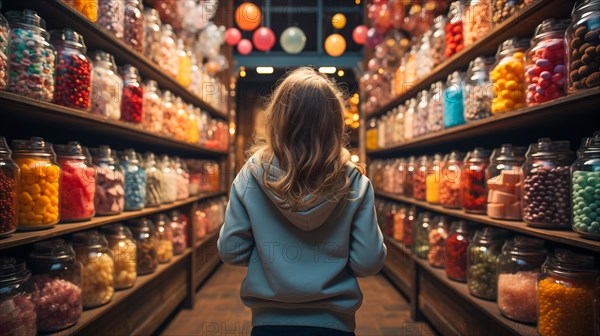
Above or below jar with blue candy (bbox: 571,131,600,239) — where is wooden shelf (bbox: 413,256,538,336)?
below

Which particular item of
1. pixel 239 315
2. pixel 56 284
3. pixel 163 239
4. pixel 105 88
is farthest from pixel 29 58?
pixel 239 315

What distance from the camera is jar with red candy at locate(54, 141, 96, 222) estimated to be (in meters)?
1.66

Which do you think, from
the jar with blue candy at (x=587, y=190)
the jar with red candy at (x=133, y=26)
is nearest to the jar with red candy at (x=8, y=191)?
the jar with red candy at (x=133, y=26)

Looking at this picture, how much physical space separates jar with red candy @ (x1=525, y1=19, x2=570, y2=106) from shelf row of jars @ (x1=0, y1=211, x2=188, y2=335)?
1.93 metres

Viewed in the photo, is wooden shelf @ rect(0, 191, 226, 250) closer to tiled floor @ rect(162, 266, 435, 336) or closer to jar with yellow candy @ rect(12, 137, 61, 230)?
jar with yellow candy @ rect(12, 137, 61, 230)

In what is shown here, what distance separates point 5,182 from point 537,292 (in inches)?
73.0

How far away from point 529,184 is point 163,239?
2.17m

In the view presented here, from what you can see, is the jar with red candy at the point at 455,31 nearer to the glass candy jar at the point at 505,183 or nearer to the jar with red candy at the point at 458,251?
the glass candy jar at the point at 505,183

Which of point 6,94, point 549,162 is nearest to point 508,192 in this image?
point 549,162

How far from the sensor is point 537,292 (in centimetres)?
149

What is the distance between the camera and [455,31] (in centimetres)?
235

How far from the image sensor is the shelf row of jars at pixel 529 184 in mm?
1274

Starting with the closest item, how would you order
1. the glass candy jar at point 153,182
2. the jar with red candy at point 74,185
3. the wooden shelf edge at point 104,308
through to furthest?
the wooden shelf edge at point 104,308 < the jar with red candy at point 74,185 < the glass candy jar at point 153,182

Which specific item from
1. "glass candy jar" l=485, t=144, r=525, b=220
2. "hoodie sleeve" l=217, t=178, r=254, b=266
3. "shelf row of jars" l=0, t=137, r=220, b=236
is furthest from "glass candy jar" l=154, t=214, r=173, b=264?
"glass candy jar" l=485, t=144, r=525, b=220
